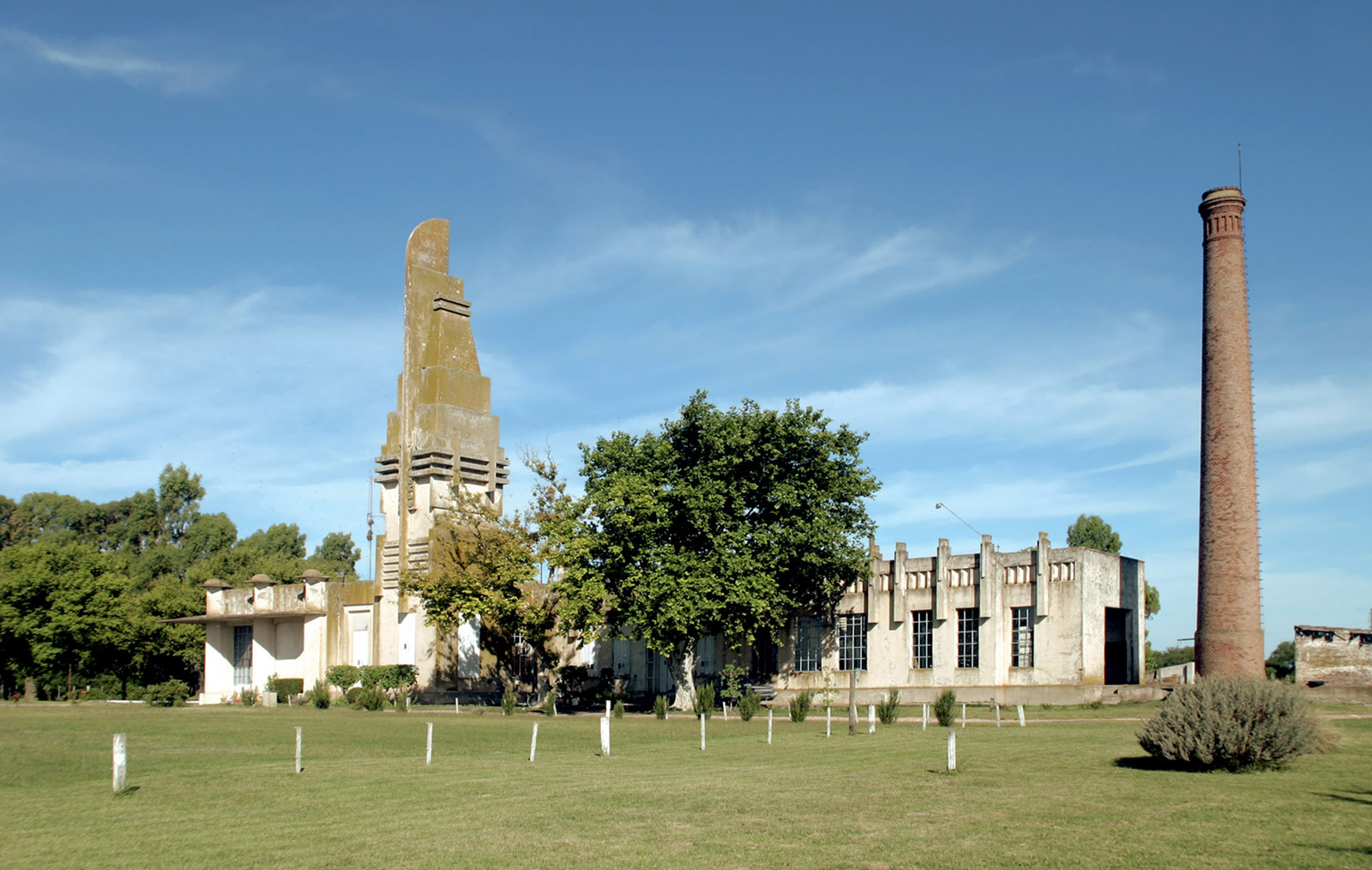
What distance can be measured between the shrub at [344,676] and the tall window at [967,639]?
26.9 meters

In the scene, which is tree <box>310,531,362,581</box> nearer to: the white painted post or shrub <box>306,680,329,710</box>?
shrub <box>306,680,329,710</box>

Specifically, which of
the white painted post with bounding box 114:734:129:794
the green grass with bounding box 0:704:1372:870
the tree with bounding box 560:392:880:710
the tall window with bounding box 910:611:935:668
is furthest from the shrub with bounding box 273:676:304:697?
the white painted post with bounding box 114:734:129:794

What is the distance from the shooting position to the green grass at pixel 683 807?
512 inches

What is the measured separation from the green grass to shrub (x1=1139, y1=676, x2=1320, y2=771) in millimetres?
512

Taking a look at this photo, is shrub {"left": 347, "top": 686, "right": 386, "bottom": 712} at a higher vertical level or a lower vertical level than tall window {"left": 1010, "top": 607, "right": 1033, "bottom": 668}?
lower

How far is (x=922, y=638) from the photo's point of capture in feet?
155

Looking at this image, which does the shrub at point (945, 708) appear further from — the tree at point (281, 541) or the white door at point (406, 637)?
the tree at point (281, 541)

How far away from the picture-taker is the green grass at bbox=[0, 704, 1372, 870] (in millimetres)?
12992

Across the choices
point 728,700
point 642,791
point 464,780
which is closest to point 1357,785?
point 642,791

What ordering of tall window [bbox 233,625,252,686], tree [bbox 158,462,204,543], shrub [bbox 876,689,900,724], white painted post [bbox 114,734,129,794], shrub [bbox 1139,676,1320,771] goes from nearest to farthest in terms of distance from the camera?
white painted post [bbox 114,734,129,794]
shrub [bbox 1139,676,1320,771]
shrub [bbox 876,689,900,724]
tall window [bbox 233,625,252,686]
tree [bbox 158,462,204,543]

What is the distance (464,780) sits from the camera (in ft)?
65.6

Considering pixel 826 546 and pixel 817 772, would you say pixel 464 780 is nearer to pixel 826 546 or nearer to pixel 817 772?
pixel 817 772

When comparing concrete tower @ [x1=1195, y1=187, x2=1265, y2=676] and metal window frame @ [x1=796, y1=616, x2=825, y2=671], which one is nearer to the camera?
concrete tower @ [x1=1195, y1=187, x2=1265, y2=676]

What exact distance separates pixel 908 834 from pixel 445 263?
50.4 m
